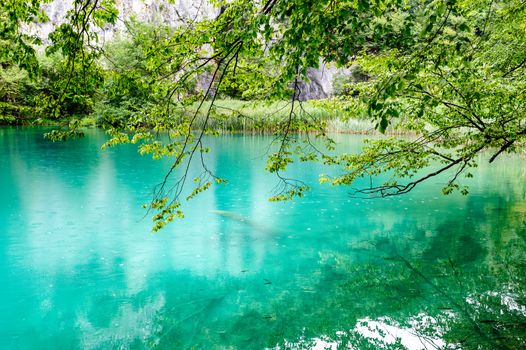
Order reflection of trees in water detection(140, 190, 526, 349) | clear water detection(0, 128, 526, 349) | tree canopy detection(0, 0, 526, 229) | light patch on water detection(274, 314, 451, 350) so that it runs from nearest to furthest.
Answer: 1. tree canopy detection(0, 0, 526, 229)
2. light patch on water detection(274, 314, 451, 350)
3. reflection of trees in water detection(140, 190, 526, 349)
4. clear water detection(0, 128, 526, 349)

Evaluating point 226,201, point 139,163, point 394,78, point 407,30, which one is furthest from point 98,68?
point 139,163

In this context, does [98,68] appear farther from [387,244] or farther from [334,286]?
[387,244]

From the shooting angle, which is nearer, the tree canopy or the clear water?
the tree canopy

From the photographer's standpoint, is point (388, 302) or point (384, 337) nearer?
point (384, 337)

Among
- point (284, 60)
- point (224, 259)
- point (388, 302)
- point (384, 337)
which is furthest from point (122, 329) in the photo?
point (284, 60)

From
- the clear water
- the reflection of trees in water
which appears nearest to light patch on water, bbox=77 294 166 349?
the clear water

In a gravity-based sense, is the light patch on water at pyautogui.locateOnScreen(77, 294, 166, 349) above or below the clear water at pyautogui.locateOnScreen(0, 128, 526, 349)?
below

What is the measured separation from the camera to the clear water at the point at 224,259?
13.0ft

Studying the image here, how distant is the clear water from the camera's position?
3977 mm

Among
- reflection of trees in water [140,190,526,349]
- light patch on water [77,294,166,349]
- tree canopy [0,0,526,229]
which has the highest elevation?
tree canopy [0,0,526,229]

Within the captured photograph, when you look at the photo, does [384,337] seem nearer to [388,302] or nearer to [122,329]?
[388,302]

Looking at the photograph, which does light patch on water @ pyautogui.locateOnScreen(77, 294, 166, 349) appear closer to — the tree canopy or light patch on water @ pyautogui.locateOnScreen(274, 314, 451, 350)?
the tree canopy

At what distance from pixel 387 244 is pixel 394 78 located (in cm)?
492

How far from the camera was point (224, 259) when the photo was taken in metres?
5.78
